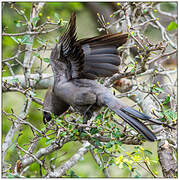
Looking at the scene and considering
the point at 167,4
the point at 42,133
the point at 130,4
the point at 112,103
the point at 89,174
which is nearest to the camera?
the point at 42,133

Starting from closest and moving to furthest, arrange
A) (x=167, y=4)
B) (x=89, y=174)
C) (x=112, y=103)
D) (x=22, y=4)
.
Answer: (x=112, y=103)
(x=89, y=174)
(x=22, y=4)
(x=167, y=4)

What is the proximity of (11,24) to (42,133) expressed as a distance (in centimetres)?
236

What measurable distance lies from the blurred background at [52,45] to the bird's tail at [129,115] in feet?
2.40

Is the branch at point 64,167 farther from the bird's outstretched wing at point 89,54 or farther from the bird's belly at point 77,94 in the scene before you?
the bird's outstretched wing at point 89,54

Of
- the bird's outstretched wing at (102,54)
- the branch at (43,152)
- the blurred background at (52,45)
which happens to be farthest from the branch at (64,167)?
the bird's outstretched wing at (102,54)

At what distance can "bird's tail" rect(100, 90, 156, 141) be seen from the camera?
2.11 m

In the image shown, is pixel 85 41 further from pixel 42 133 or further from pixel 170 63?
pixel 170 63

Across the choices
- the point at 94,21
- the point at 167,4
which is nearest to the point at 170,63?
the point at 167,4

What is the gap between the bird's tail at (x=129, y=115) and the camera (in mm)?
2109

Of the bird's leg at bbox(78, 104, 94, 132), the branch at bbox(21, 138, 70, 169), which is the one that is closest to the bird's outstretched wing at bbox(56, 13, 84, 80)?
the bird's leg at bbox(78, 104, 94, 132)

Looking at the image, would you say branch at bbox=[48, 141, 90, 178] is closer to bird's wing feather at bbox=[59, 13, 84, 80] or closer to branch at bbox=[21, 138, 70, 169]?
branch at bbox=[21, 138, 70, 169]

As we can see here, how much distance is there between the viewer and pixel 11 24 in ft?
13.9

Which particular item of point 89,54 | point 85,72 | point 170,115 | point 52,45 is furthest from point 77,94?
point 52,45

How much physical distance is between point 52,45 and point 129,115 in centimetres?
166
